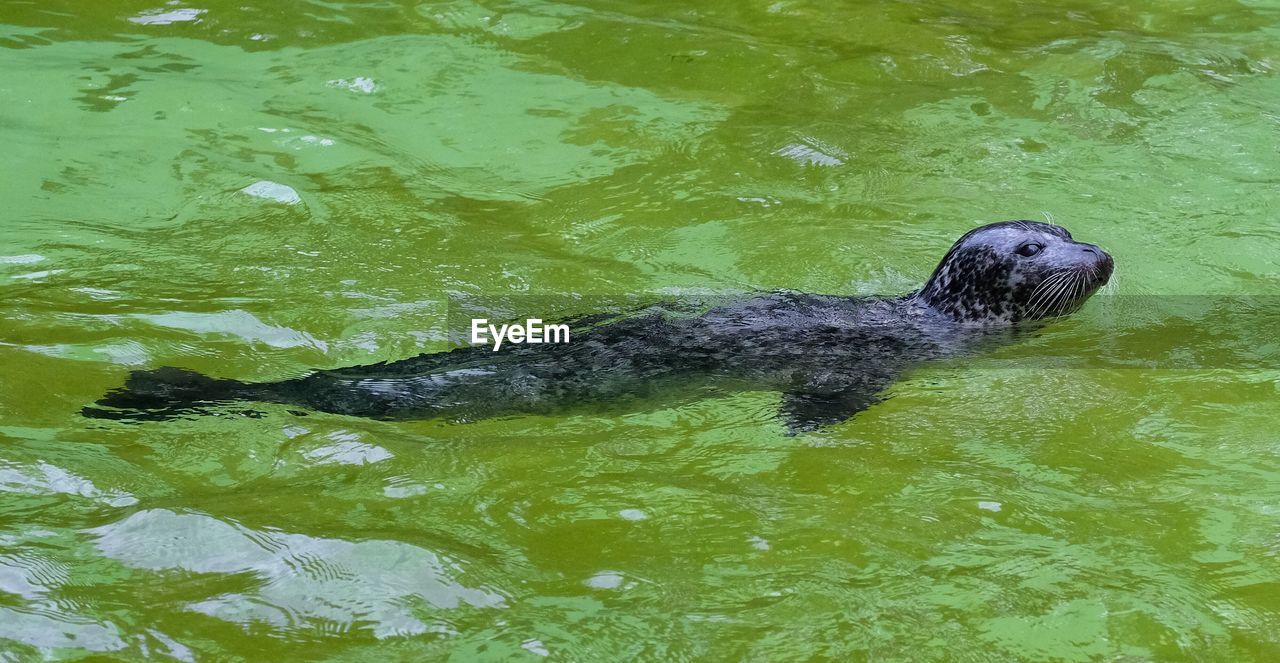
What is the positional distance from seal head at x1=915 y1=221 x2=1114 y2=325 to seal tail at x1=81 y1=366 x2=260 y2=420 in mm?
3197

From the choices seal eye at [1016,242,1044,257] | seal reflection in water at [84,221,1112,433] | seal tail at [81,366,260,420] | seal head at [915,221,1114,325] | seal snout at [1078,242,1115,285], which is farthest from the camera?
seal eye at [1016,242,1044,257]

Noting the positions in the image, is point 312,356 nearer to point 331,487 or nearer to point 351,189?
point 331,487

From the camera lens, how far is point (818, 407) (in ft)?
16.1

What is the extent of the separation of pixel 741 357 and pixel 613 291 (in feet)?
3.49

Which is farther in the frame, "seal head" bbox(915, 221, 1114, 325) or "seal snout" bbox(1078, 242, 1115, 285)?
"seal head" bbox(915, 221, 1114, 325)

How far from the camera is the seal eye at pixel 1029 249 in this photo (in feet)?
18.9

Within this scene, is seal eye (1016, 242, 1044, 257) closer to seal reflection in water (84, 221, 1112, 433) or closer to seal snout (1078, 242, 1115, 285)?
seal reflection in water (84, 221, 1112, 433)

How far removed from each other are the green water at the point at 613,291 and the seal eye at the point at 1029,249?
426mm

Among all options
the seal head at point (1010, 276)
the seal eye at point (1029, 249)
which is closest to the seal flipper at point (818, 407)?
the seal head at point (1010, 276)

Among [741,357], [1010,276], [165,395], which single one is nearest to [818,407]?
[741,357]

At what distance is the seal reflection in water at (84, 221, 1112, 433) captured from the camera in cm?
465

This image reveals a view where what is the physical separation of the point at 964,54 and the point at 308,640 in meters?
7.12

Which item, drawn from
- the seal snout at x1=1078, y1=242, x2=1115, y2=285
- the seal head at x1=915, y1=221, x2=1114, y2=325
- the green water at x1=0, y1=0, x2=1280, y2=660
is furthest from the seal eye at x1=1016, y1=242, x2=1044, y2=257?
the green water at x1=0, y1=0, x2=1280, y2=660

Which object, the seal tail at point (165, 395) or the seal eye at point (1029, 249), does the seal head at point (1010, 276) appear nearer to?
the seal eye at point (1029, 249)
